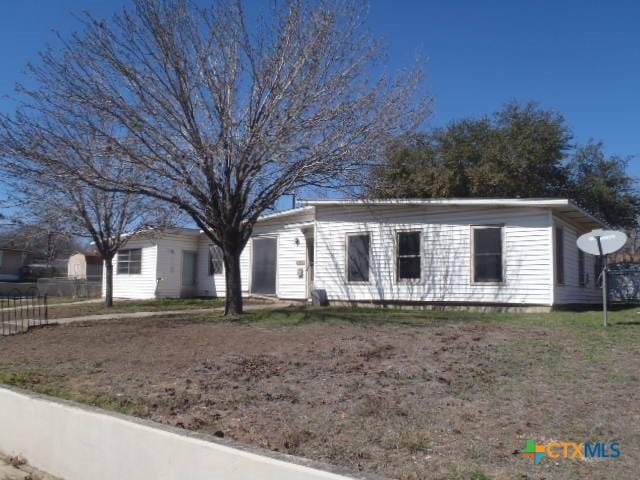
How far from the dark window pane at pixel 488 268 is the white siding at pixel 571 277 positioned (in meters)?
1.38

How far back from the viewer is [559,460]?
154 inches

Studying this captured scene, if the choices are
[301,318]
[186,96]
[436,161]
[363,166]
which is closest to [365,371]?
[301,318]

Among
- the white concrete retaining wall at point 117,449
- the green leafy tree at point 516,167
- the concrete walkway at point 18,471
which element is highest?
the green leafy tree at point 516,167

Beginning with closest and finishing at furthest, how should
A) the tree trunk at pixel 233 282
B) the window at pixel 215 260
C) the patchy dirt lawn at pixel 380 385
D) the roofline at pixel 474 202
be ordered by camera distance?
the patchy dirt lawn at pixel 380 385
the tree trunk at pixel 233 282
the roofline at pixel 474 202
the window at pixel 215 260

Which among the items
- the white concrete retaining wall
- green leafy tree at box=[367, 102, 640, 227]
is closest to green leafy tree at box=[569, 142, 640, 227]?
green leafy tree at box=[367, 102, 640, 227]

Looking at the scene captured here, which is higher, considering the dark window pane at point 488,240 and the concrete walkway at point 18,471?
the dark window pane at point 488,240

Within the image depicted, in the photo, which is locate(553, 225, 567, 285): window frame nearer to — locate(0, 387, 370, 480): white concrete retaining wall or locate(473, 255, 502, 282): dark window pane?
locate(473, 255, 502, 282): dark window pane

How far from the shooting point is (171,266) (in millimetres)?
22719

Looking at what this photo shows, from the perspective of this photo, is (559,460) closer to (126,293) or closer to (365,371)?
(365,371)

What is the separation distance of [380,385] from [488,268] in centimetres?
921

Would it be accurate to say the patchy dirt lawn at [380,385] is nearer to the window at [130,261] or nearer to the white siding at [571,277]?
the white siding at [571,277]

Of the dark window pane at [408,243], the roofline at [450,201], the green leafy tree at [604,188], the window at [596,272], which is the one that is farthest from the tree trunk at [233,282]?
the green leafy tree at [604,188]

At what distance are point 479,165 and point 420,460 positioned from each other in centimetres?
2287

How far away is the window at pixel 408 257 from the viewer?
610 inches
